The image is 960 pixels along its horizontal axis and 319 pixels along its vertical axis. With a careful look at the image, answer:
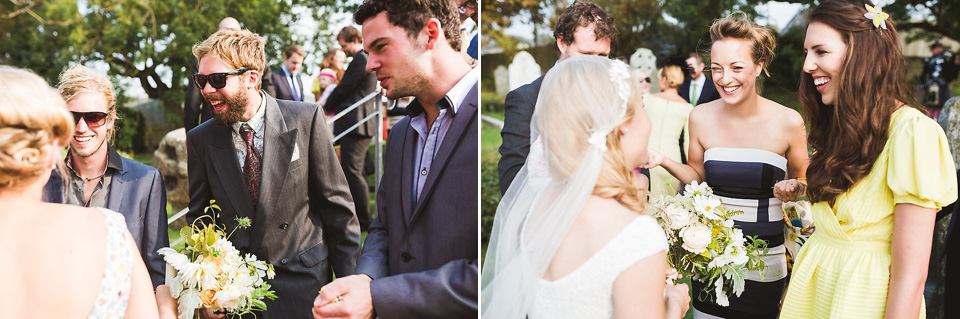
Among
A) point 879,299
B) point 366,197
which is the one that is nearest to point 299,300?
point 879,299

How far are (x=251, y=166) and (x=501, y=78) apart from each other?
11809 mm

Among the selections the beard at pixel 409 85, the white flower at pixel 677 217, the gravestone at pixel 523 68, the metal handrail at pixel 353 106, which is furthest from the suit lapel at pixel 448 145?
the gravestone at pixel 523 68

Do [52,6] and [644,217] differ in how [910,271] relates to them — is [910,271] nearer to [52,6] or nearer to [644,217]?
[644,217]

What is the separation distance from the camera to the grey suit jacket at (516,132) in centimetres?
371

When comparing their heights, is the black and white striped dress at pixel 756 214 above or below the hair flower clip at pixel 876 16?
below

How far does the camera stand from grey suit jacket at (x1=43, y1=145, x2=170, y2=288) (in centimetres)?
298

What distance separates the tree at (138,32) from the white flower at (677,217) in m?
17.1

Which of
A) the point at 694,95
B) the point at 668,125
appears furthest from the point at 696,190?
the point at 694,95

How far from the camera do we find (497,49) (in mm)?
14000

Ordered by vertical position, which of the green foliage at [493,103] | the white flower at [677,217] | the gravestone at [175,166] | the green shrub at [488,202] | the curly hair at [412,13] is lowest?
the green foliage at [493,103]

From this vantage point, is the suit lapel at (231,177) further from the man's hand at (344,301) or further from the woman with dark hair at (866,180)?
the woman with dark hair at (866,180)

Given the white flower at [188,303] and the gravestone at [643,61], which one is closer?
the white flower at [188,303]

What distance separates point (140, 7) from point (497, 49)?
36.3ft

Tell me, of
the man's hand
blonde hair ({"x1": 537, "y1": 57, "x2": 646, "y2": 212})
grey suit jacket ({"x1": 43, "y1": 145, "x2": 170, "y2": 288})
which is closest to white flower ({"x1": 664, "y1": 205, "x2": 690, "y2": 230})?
blonde hair ({"x1": 537, "y1": 57, "x2": 646, "y2": 212})
